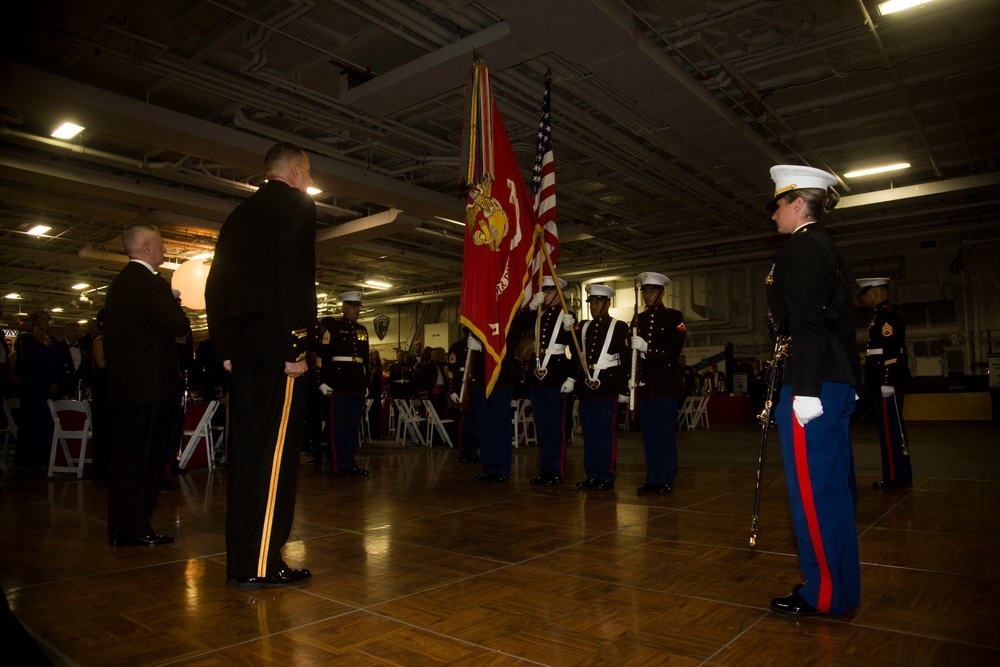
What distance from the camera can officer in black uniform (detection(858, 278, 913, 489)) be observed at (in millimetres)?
5516

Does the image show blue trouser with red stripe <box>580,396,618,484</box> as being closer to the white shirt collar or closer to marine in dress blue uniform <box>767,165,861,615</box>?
marine in dress blue uniform <box>767,165,861,615</box>

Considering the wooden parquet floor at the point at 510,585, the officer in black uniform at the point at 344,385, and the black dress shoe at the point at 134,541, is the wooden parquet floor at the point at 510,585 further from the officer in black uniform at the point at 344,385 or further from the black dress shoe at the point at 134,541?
the officer in black uniform at the point at 344,385

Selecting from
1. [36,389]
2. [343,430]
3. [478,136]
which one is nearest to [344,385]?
[343,430]

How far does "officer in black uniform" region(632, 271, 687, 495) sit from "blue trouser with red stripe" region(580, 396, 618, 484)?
0.95 feet

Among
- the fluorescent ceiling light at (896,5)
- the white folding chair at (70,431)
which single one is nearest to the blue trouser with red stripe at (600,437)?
the white folding chair at (70,431)

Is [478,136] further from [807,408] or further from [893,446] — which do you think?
[893,446]

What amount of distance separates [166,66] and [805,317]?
835 centimetres

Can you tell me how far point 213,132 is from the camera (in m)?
9.51

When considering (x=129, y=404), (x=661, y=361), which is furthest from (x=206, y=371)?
(x=661, y=361)

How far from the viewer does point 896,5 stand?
7262mm

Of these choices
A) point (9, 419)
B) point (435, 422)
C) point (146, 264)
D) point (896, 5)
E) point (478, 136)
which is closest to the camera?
point (146, 264)

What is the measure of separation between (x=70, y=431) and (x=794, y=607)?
7.02 m

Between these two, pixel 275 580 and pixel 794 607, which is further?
pixel 275 580

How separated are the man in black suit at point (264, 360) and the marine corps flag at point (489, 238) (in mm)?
1948
